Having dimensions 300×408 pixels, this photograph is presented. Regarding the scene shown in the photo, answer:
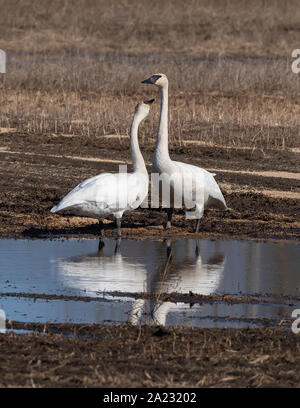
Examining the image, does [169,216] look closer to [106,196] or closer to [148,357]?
[106,196]

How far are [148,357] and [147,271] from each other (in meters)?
3.43

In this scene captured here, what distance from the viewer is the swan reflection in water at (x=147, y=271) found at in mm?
8750

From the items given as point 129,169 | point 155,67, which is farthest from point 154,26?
point 129,169

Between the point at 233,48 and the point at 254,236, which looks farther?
the point at 233,48

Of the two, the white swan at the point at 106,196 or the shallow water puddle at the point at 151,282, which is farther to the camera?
the white swan at the point at 106,196

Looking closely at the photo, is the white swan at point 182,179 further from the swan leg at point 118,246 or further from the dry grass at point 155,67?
the dry grass at point 155,67

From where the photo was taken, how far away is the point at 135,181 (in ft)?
36.6

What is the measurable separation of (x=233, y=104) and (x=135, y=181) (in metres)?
13.2

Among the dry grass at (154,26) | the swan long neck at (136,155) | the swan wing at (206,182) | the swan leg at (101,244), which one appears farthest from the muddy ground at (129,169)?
the dry grass at (154,26)

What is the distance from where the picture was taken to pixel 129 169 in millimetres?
16797

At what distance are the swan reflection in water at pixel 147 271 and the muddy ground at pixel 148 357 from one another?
798 mm

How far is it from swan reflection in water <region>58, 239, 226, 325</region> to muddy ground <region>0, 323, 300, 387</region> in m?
0.80

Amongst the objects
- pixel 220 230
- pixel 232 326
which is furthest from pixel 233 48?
pixel 232 326
